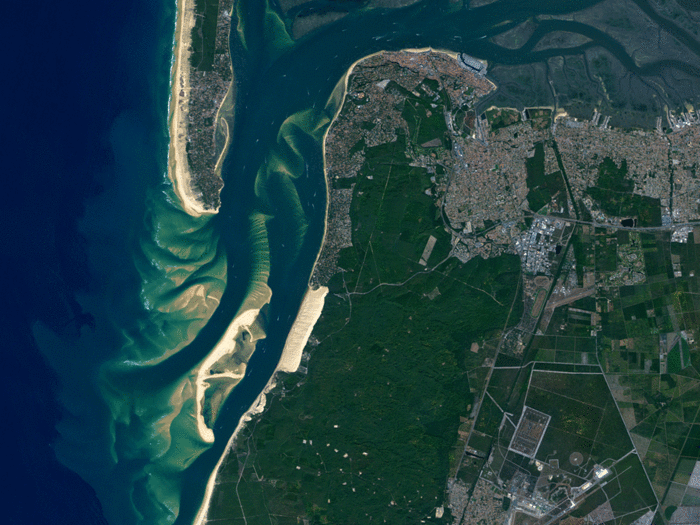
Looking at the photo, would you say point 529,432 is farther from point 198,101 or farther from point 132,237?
point 198,101

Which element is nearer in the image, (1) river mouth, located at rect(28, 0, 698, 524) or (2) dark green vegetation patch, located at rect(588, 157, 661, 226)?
(1) river mouth, located at rect(28, 0, 698, 524)

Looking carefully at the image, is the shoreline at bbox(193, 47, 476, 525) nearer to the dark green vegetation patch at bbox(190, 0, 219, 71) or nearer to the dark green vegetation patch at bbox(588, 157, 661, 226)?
the dark green vegetation patch at bbox(190, 0, 219, 71)

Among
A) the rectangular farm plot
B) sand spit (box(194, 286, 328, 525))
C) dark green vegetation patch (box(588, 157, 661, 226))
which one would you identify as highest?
dark green vegetation patch (box(588, 157, 661, 226))

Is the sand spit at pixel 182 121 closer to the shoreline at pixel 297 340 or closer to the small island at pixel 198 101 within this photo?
the small island at pixel 198 101

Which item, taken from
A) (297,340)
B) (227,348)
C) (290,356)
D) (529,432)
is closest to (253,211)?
(297,340)

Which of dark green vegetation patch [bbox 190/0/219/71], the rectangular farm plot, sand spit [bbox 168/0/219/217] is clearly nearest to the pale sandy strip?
sand spit [bbox 168/0/219/217]

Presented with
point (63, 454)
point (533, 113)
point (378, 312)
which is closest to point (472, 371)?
point (378, 312)

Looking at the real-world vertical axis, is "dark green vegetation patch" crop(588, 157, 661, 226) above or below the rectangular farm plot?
above
